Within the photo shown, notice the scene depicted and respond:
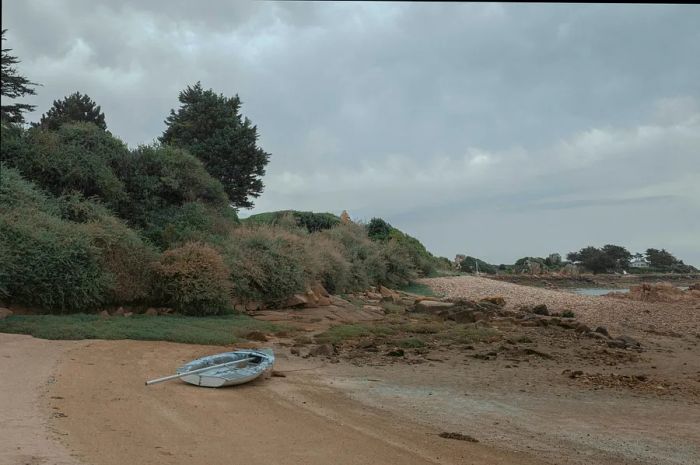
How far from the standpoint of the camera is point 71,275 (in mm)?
16219

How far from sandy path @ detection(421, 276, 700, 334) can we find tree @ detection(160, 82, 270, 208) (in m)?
14.1

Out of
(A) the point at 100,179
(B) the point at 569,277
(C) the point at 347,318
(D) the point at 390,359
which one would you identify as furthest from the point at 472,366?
(B) the point at 569,277

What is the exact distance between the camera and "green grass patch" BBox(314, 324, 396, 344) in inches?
648

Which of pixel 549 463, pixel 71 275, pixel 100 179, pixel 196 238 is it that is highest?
pixel 100 179

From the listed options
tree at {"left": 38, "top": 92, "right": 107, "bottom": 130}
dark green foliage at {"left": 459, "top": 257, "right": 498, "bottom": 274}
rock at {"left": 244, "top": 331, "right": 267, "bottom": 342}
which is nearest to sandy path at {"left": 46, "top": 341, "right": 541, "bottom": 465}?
rock at {"left": 244, "top": 331, "right": 267, "bottom": 342}

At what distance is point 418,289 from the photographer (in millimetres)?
36031

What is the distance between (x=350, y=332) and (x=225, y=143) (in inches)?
1045

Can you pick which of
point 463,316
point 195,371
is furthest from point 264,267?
point 195,371

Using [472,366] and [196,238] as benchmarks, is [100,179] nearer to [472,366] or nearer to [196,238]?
[196,238]

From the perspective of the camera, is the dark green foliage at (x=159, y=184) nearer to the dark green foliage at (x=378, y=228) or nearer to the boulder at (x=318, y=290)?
the boulder at (x=318, y=290)

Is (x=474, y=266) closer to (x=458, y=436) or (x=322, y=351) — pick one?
(x=322, y=351)

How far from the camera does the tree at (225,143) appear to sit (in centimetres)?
4109

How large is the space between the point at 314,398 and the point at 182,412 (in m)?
2.33

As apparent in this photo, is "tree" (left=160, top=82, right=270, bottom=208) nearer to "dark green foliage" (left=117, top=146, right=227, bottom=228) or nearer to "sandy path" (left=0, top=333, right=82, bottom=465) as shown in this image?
"dark green foliage" (left=117, top=146, right=227, bottom=228)
